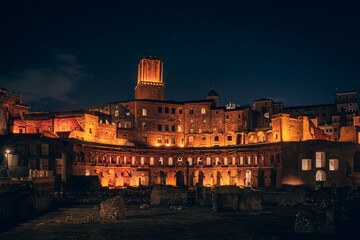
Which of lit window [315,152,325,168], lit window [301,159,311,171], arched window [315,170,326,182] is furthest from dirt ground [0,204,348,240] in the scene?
arched window [315,170,326,182]

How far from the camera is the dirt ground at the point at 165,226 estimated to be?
89.6 feet

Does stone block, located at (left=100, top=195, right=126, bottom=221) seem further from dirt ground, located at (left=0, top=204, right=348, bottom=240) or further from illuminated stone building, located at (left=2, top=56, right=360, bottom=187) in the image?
illuminated stone building, located at (left=2, top=56, right=360, bottom=187)

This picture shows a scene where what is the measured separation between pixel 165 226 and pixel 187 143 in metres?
57.7

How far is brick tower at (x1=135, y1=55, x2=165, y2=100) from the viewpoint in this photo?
317ft

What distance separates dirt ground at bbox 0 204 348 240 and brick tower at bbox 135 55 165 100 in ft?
192

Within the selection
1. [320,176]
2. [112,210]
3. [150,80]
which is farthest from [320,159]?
[150,80]

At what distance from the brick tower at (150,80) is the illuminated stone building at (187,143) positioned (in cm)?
26

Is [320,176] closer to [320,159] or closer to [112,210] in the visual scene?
[320,159]

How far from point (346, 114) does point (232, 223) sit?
216ft

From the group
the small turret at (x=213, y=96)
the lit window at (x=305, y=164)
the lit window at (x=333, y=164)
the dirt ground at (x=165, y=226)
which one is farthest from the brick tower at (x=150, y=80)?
the dirt ground at (x=165, y=226)

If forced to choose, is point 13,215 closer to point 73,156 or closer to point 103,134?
point 73,156

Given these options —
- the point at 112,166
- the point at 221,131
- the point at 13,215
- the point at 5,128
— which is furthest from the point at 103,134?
the point at 13,215

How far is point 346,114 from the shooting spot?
8806cm

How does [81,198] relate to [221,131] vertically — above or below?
below
